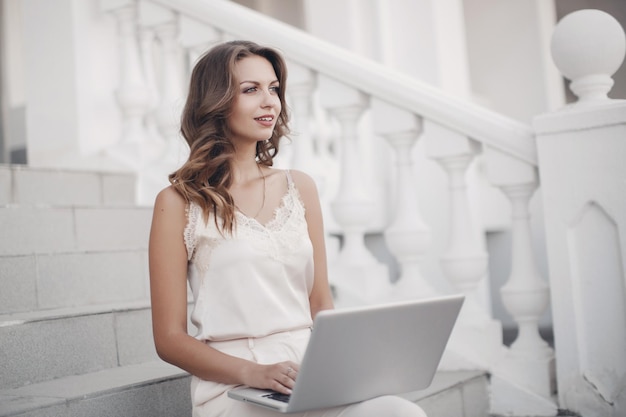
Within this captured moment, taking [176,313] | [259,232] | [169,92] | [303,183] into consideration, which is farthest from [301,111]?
[176,313]

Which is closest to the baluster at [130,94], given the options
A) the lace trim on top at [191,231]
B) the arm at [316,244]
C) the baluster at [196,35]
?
the baluster at [196,35]

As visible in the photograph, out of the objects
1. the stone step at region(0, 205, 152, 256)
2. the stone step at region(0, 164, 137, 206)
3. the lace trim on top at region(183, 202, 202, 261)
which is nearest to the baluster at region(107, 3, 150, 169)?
the stone step at region(0, 164, 137, 206)

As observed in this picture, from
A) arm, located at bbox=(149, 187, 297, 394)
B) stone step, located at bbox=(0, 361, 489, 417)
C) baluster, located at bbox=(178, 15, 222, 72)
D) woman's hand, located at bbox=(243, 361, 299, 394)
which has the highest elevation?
baluster, located at bbox=(178, 15, 222, 72)

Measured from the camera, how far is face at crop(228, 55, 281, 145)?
1.78 meters

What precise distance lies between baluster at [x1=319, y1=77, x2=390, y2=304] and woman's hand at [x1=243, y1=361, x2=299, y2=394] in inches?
46.4

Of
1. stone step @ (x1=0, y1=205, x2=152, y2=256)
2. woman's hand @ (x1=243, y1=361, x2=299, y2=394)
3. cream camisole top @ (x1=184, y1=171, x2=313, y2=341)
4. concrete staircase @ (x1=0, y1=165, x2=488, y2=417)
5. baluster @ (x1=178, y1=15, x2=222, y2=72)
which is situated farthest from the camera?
baluster @ (x1=178, y1=15, x2=222, y2=72)

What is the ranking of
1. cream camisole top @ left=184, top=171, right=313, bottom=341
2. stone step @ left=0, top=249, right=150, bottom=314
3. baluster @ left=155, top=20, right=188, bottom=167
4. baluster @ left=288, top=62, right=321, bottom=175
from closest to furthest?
cream camisole top @ left=184, top=171, right=313, bottom=341
stone step @ left=0, top=249, right=150, bottom=314
baluster @ left=288, top=62, right=321, bottom=175
baluster @ left=155, top=20, right=188, bottom=167

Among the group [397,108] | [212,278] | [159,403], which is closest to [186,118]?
[212,278]

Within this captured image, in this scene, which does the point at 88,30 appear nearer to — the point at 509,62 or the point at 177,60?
the point at 177,60

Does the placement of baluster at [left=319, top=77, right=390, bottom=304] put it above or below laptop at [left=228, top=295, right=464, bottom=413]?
above

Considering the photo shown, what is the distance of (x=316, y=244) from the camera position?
1.87 meters

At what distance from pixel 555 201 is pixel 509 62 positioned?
10.9 ft

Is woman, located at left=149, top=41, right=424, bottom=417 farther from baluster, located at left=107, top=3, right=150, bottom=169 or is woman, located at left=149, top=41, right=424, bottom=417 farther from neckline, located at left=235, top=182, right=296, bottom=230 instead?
baluster, located at left=107, top=3, right=150, bottom=169

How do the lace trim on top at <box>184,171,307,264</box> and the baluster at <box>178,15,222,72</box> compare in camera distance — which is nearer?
the lace trim on top at <box>184,171,307,264</box>
